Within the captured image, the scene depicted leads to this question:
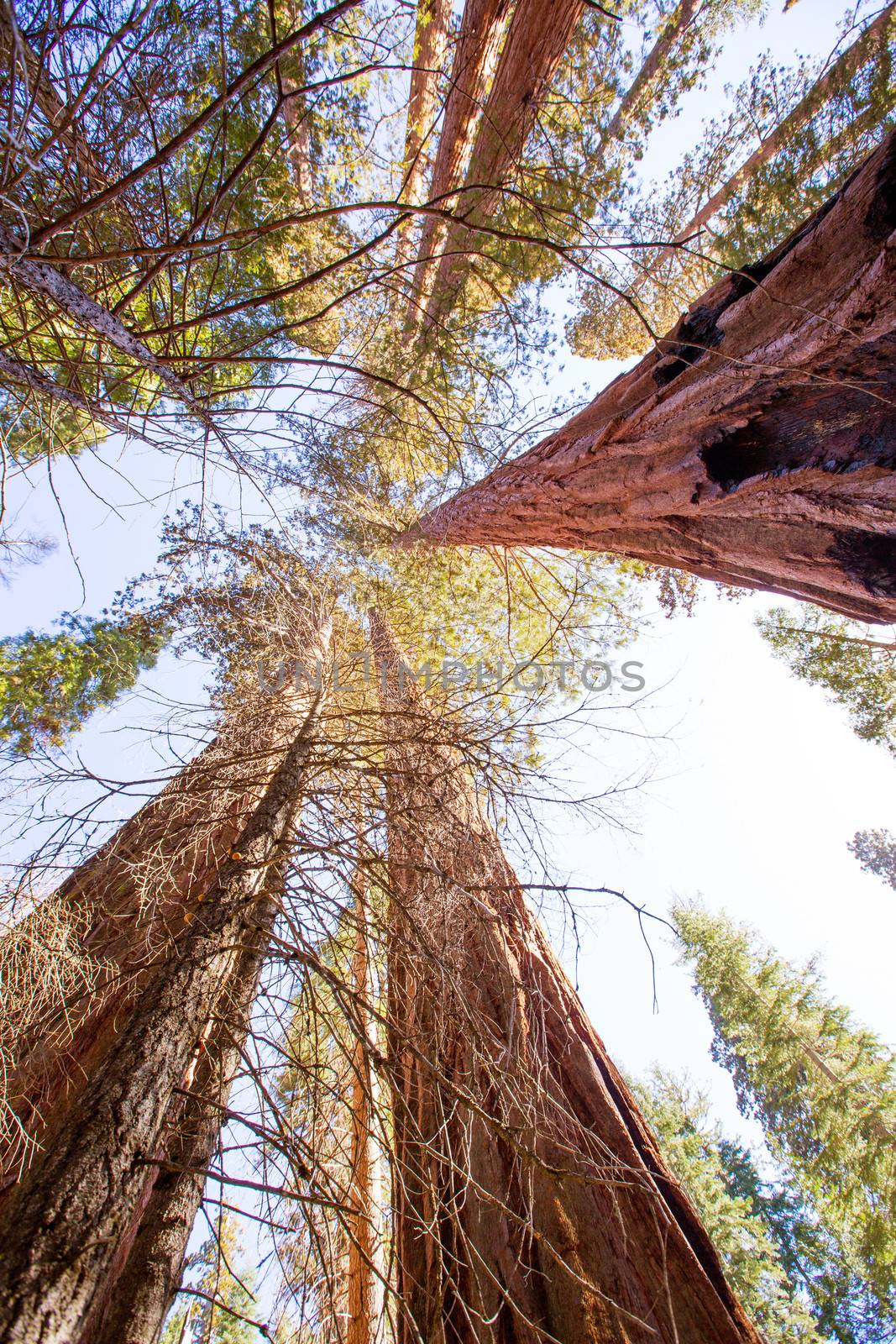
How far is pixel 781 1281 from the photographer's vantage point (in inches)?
436

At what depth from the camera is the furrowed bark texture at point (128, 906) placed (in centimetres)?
217

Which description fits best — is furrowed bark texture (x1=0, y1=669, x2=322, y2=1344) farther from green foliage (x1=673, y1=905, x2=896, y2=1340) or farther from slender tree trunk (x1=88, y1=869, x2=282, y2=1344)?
green foliage (x1=673, y1=905, x2=896, y2=1340)

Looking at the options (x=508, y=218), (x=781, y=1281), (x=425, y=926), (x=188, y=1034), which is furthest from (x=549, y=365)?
(x=781, y=1281)

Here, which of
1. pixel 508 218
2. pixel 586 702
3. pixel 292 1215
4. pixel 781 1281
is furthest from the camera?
pixel 781 1281

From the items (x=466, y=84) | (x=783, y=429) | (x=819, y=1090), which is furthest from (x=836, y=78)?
(x=819, y=1090)

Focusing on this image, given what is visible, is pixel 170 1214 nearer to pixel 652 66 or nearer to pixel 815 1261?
pixel 652 66

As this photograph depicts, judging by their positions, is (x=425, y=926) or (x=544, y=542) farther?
(x=544, y=542)

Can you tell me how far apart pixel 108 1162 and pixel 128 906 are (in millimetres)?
2263

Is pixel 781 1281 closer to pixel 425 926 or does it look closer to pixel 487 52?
pixel 425 926

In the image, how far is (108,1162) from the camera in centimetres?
106

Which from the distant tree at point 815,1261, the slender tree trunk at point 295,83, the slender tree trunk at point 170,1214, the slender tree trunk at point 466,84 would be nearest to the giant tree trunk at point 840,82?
the slender tree trunk at point 466,84

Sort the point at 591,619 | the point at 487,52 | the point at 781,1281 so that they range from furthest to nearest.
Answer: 1. the point at 781,1281
2. the point at 591,619
3. the point at 487,52

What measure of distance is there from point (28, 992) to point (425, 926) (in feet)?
5.15

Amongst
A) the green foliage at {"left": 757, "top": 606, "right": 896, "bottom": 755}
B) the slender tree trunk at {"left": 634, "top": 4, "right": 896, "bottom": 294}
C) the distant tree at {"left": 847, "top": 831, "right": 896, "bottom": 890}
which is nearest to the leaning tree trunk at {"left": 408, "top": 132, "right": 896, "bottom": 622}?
the slender tree trunk at {"left": 634, "top": 4, "right": 896, "bottom": 294}
